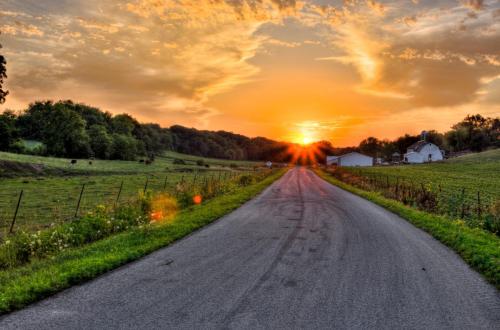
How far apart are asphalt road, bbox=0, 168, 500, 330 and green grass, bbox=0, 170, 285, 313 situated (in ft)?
1.15

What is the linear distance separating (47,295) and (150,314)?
244cm

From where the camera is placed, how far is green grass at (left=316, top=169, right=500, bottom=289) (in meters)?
8.90

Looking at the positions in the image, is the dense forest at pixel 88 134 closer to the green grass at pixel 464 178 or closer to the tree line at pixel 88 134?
the tree line at pixel 88 134

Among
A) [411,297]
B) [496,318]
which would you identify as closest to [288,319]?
[411,297]

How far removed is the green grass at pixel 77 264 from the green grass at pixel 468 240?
8.49m

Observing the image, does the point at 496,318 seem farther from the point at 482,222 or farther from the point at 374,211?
the point at 374,211

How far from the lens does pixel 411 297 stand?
6.86 meters

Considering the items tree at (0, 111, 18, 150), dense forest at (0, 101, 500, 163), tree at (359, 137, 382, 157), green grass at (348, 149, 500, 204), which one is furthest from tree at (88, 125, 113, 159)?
tree at (359, 137, 382, 157)

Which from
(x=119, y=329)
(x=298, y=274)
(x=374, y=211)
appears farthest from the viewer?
(x=374, y=211)

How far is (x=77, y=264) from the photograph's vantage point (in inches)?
340

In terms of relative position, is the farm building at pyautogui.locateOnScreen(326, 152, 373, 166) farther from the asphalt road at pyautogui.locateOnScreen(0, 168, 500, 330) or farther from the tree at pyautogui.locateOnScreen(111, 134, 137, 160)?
the asphalt road at pyautogui.locateOnScreen(0, 168, 500, 330)

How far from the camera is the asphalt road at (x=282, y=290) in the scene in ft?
18.9

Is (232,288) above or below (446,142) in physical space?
Result: below

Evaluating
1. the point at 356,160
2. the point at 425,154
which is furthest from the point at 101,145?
A: the point at 425,154
